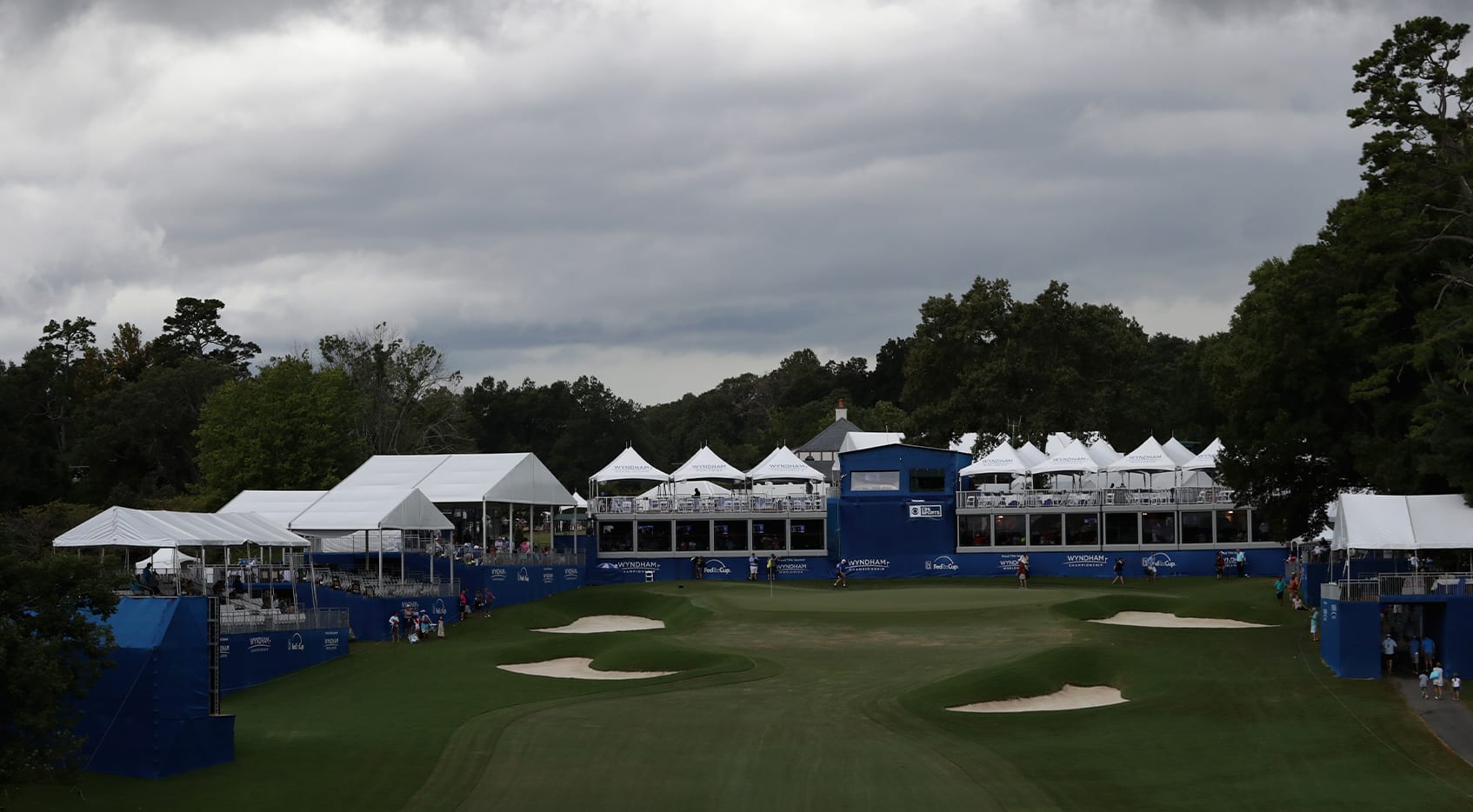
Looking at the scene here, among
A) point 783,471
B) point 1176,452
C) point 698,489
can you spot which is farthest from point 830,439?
point 1176,452

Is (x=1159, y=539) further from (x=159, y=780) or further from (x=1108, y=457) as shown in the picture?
(x=159, y=780)

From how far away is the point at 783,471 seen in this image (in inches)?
2827

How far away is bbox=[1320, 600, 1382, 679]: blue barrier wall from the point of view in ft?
120

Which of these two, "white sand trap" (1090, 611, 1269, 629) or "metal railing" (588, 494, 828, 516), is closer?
"white sand trap" (1090, 611, 1269, 629)

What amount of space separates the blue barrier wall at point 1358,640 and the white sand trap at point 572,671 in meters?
17.6

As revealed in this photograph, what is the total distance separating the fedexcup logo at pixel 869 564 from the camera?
66938mm

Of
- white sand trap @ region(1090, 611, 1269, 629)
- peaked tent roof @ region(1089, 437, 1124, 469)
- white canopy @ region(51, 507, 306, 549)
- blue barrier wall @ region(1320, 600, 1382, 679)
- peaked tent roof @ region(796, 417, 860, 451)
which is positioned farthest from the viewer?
peaked tent roof @ region(796, 417, 860, 451)

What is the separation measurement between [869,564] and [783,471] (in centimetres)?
743

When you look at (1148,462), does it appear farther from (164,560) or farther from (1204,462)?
(164,560)

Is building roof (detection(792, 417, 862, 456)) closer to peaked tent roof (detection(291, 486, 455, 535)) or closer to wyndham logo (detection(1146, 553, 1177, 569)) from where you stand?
wyndham logo (detection(1146, 553, 1177, 569))

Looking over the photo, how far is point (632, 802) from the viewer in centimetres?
2550

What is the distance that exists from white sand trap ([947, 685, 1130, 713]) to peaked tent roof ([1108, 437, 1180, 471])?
35.2 metres

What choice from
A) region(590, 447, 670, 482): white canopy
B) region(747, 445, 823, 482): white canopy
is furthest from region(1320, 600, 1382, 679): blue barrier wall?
region(590, 447, 670, 482): white canopy

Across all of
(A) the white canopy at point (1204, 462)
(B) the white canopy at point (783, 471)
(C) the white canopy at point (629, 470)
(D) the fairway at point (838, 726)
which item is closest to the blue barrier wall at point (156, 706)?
(D) the fairway at point (838, 726)
